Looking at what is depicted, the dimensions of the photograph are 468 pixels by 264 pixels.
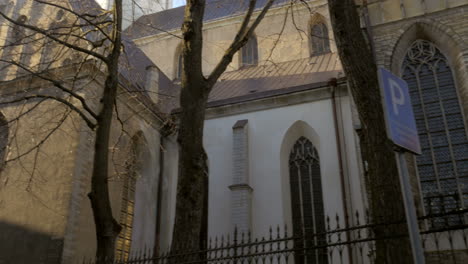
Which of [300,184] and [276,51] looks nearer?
[300,184]

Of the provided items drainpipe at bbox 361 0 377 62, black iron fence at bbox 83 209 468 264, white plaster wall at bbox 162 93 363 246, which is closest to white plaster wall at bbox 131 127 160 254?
white plaster wall at bbox 162 93 363 246

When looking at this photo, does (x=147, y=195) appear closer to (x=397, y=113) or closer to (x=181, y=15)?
(x=397, y=113)

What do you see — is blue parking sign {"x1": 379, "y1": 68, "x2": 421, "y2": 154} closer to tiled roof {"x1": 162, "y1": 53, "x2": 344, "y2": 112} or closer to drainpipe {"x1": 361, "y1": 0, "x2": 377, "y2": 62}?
drainpipe {"x1": 361, "y1": 0, "x2": 377, "y2": 62}

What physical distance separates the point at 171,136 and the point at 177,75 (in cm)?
539

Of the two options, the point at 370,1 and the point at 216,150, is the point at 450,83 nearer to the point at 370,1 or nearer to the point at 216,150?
the point at 370,1

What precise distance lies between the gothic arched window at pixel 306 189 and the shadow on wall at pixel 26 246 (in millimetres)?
6334

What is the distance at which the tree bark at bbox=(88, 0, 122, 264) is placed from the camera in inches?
267

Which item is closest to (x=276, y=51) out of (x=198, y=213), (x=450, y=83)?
(x=450, y=83)

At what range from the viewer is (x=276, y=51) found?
62.2 ft

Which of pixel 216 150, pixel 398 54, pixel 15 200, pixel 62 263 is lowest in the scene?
pixel 62 263

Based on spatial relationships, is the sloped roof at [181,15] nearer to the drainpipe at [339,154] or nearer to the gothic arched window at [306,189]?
the drainpipe at [339,154]

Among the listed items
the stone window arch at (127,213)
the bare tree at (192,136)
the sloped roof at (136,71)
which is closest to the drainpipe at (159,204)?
the stone window arch at (127,213)

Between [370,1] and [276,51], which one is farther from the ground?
[276,51]

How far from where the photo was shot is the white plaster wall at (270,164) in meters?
12.8
